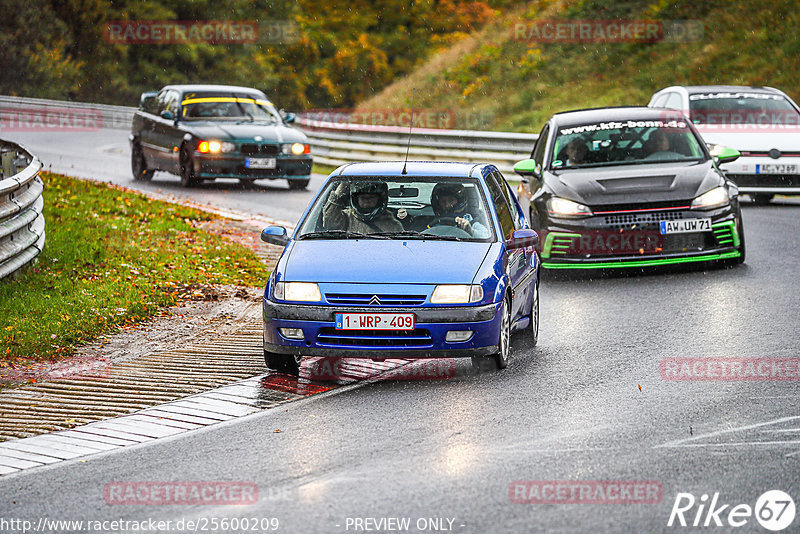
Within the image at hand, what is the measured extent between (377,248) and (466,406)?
A: 1.66 m

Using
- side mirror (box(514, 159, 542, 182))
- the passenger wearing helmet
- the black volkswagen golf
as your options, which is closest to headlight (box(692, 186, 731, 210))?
the black volkswagen golf

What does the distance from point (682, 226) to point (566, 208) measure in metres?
1.19

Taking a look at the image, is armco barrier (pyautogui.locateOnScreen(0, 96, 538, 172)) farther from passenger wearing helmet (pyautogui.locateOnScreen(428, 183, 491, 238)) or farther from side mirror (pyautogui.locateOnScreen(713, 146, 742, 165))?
passenger wearing helmet (pyautogui.locateOnScreen(428, 183, 491, 238))

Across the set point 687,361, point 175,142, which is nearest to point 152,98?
point 175,142

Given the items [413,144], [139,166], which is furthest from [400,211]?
[413,144]

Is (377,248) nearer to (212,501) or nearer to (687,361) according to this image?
(687,361)

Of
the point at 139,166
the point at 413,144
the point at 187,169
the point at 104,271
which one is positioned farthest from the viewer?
the point at 413,144

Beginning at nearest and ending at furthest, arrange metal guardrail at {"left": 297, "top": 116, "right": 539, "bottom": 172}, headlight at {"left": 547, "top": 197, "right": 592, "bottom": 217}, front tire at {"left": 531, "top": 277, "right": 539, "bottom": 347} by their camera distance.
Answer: front tire at {"left": 531, "top": 277, "right": 539, "bottom": 347} < headlight at {"left": 547, "top": 197, "right": 592, "bottom": 217} < metal guardrail at {"left": 297, "top": 116, "right": 539, "bottom": 172}

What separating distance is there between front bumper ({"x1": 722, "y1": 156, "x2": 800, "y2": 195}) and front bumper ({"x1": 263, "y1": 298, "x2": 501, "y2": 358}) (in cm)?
1194

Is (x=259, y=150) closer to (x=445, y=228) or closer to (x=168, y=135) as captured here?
(x=168, y=135)

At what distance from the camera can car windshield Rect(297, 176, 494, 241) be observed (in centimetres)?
943

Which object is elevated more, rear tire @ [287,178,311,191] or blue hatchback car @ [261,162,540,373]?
blue hatchback car @ [261,162,540,373]

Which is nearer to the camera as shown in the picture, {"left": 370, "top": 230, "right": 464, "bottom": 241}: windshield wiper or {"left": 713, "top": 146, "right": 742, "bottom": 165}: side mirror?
{"left": 370, "top": 230, "right": 464, "bottom": 241}: windshield wiper

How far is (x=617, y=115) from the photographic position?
48.1 feet
